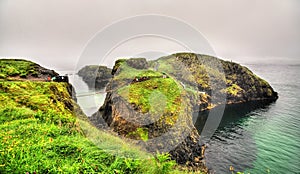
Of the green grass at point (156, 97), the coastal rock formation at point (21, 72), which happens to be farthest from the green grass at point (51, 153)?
the green grass at point (156, 97)

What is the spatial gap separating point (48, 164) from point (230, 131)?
47.7m

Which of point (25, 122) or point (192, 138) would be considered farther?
point (192, 138)

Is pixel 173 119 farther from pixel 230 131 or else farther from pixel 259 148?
pixel 230 131

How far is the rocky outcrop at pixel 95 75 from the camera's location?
11494cm

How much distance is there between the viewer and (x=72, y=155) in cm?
789

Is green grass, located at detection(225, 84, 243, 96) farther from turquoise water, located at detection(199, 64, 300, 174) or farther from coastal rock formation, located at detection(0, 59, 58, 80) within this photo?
coastal rock formation, located at detection(0, 59, 58, 80)

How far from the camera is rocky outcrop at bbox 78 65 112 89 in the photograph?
377 ft

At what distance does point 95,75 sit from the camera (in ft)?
492

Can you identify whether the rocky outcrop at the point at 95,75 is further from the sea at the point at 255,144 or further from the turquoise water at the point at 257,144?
the turquoise water at the point at 257,144

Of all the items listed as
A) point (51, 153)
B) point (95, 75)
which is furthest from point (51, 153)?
point (95, 75)

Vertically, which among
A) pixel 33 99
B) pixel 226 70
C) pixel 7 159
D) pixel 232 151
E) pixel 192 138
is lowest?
pixel 232 151

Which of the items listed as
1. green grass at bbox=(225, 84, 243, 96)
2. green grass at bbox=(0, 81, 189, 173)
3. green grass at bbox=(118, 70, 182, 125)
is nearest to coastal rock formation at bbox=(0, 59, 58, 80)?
green grass at bbox=(118, 70, 182, 125)

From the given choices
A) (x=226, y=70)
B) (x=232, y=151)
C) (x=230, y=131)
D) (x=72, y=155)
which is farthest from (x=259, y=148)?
(x=226, y=70)

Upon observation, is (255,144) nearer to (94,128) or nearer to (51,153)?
(94,128)
